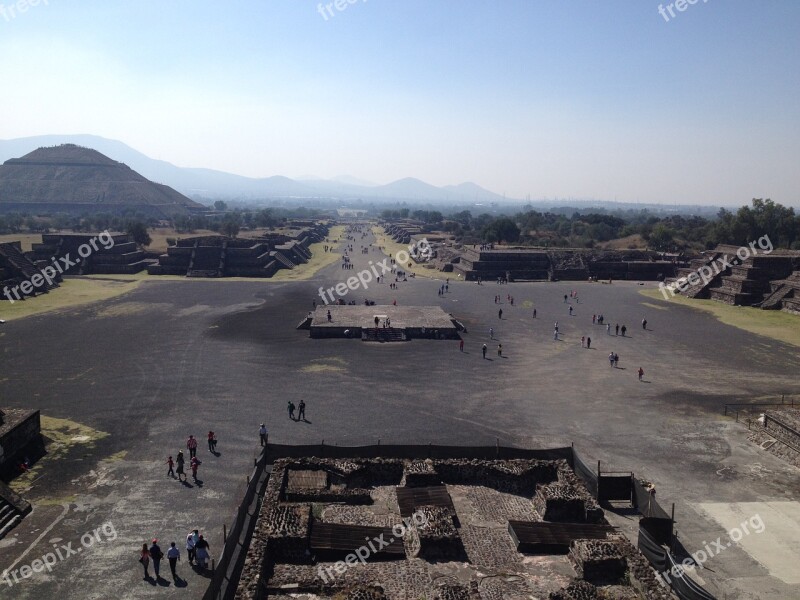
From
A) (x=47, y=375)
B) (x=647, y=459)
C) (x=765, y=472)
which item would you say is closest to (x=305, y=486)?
(x=647, y=459)

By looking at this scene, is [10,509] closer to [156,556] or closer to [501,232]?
[156,556]

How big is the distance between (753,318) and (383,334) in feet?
100

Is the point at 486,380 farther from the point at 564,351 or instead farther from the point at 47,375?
the point at 47,375

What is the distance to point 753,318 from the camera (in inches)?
1677

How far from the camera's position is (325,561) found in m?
12.9

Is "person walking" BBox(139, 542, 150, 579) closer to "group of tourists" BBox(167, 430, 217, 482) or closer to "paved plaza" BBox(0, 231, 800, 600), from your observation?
"paved plaza" BBox(0, 231, 800, 600)

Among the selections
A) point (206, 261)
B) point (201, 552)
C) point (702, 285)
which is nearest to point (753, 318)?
point (702, 285)

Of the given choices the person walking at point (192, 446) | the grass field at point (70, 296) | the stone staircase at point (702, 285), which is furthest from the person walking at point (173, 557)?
the stone staircase at point (702, 285)

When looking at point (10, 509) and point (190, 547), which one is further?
point (10, 509)

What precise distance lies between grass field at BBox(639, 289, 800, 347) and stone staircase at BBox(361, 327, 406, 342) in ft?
83.0

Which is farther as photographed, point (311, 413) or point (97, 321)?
point (97, 321)

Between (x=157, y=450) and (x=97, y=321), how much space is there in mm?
23522

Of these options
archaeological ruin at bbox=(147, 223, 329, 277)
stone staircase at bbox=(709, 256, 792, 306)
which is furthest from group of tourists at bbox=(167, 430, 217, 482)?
stone staircase at bbox=(709, 256, 792, 306)

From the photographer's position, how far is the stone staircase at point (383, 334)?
113 feet
